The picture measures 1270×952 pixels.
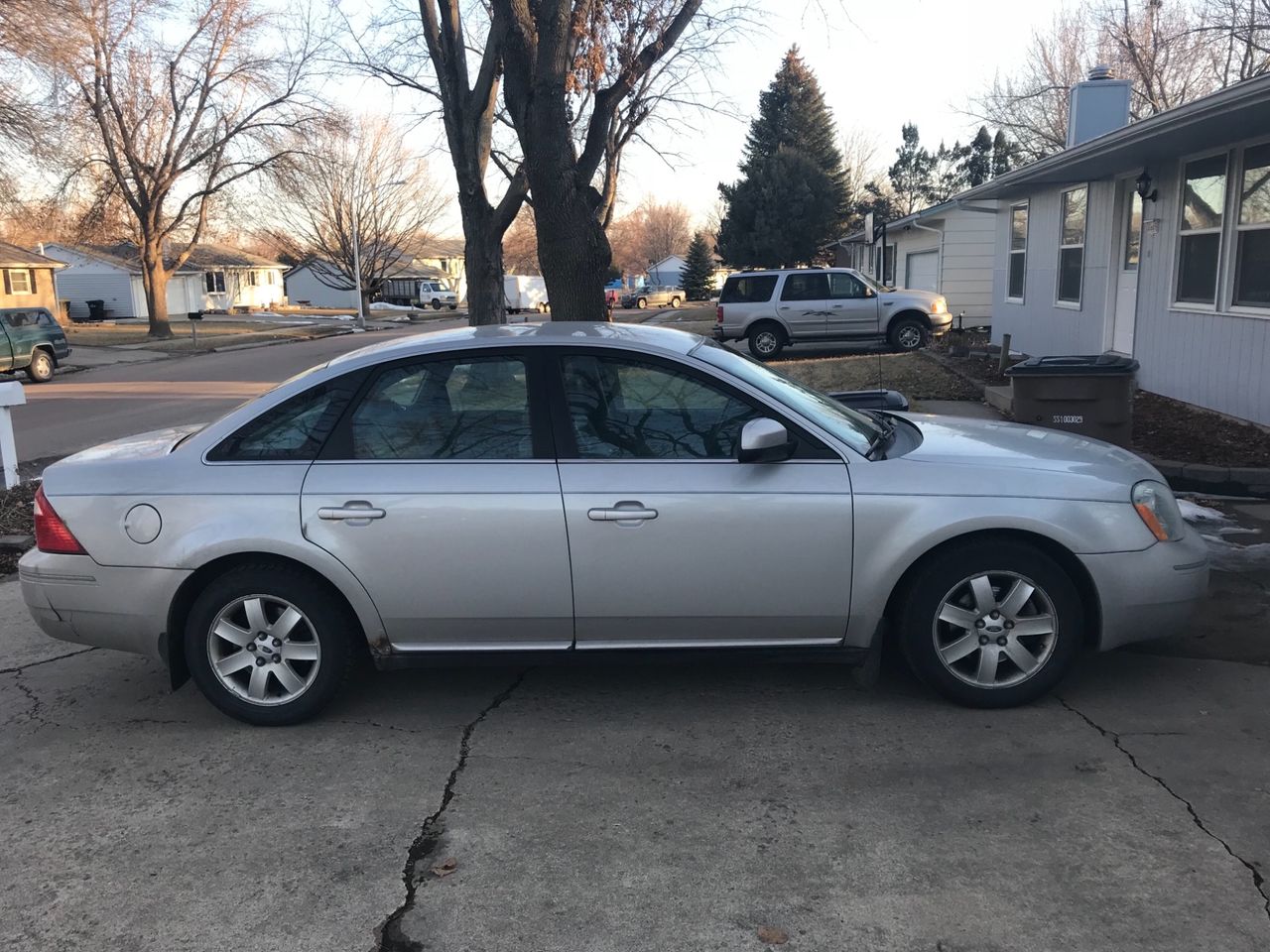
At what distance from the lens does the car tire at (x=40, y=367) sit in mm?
22422

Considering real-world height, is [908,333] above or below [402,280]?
below

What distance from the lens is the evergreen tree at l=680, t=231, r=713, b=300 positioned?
76.3 m

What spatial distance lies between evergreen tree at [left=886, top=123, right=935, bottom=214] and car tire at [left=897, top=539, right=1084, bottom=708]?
81122 mm

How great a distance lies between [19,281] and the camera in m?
44.5

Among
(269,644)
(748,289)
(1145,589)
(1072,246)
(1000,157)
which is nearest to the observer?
(1145,589)

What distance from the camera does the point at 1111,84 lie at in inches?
617

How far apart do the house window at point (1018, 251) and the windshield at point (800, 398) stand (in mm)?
13655

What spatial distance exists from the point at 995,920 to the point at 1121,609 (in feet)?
5.52

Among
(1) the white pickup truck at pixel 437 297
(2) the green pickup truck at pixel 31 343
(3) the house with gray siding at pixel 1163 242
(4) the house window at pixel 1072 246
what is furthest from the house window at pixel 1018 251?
(1) the white pickup truck at pixel 437 297

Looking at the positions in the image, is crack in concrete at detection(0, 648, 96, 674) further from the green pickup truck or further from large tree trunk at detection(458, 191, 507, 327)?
the green pickup truck

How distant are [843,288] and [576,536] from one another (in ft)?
61.6

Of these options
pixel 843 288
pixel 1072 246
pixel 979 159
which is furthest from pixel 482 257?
pixel 979 159

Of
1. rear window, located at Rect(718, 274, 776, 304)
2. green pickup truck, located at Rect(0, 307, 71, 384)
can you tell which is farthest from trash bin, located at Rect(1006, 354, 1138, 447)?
green pickup truck, located at Rect(0, 307, 71, 384)

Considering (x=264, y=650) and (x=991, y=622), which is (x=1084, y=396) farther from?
(x=264, y=650)
